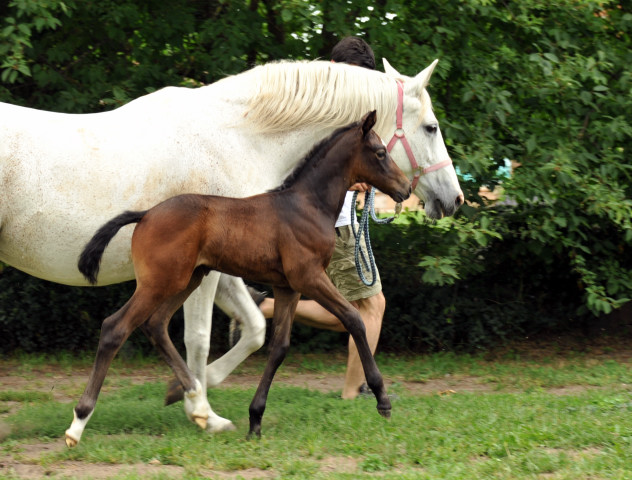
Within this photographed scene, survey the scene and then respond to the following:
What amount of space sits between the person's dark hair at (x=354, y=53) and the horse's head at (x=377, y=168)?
1.20 meters

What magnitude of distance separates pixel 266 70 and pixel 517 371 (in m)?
3.69

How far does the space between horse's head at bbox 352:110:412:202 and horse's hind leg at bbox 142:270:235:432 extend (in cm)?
104

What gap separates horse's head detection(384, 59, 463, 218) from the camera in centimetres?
518

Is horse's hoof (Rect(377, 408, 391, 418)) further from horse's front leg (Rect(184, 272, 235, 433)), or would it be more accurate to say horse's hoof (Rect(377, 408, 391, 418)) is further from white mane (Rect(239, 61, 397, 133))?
white mane (Rect(239, 61, 397, 133))

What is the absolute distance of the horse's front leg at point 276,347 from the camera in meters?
4.55

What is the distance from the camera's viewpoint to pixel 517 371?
730 cm

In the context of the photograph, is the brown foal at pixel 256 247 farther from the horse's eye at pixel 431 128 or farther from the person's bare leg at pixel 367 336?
the person's bare leg at pixel 367 336

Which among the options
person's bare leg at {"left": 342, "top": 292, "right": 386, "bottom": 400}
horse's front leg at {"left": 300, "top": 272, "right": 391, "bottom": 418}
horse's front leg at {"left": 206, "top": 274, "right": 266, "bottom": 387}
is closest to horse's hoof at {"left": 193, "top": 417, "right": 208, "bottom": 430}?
horse's front leg at {"left": 206, "top": 274, "right": 266, "bottom": 387}

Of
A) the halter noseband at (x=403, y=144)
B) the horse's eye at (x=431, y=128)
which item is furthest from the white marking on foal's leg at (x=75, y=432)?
the horse's eye at (x=431, y=128)

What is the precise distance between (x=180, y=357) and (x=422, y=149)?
6.25ft

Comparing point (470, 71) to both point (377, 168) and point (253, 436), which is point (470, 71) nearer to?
point (377, 168)

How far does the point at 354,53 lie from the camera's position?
5688mm

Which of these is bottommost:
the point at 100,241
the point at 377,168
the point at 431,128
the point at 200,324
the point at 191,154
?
the point at 200,324

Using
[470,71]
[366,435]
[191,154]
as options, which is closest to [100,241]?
[191,154]
